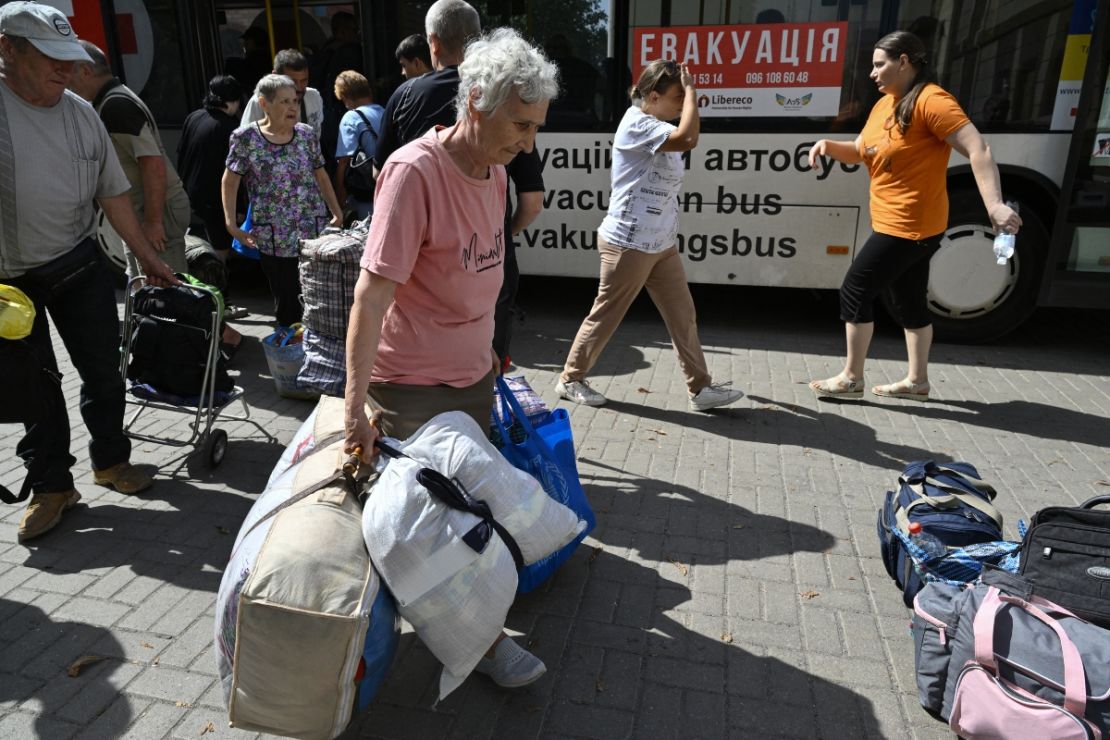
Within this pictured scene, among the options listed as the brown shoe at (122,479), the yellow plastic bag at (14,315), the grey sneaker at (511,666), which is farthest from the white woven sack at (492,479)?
the brown shoe at (122,479)

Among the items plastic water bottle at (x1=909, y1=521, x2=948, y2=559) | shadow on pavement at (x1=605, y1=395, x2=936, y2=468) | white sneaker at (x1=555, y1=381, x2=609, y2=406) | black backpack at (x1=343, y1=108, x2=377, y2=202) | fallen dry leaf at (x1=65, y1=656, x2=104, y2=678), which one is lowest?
shadow on pavement at (x1=605, y1=395, x2=936, y2=468)

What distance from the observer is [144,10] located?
7.06 meters

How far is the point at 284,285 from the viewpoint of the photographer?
17.8 ft

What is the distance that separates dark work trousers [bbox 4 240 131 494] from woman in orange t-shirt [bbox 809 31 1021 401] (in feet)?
12.7

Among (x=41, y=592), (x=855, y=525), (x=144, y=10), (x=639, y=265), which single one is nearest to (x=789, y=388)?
(x=639, y=265)

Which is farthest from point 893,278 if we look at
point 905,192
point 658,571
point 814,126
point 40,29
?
point 40,29

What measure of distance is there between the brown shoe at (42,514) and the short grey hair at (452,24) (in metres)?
2.61

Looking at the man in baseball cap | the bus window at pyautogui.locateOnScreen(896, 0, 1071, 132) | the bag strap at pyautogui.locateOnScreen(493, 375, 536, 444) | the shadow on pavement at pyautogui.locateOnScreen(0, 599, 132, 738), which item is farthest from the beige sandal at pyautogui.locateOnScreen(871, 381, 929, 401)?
the shadow on pavement at pyautogui.locateOnScreen(0, 599, 132, 738)

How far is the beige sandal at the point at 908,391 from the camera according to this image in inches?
202

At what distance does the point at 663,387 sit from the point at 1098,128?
3.34m

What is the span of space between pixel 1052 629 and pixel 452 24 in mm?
3228

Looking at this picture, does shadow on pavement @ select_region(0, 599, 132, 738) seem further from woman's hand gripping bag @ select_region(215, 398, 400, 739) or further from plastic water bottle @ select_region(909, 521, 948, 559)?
plastic water bottle @ select_region(909, 521, 948, 559)

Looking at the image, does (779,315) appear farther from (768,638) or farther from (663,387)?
(768,638)

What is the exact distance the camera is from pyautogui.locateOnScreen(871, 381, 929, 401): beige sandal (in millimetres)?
5125
